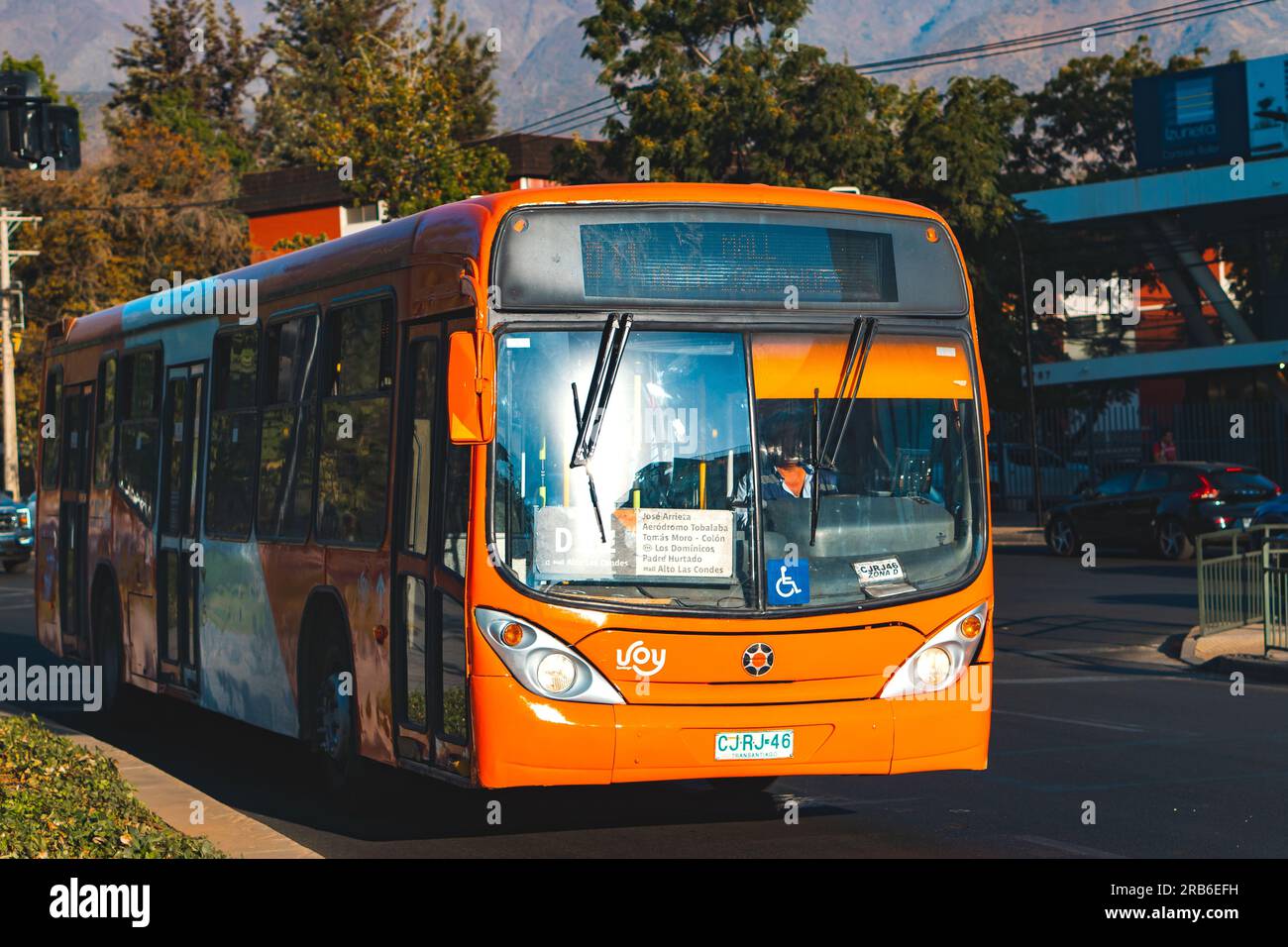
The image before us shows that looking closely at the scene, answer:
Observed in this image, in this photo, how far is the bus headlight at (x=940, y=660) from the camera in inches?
348

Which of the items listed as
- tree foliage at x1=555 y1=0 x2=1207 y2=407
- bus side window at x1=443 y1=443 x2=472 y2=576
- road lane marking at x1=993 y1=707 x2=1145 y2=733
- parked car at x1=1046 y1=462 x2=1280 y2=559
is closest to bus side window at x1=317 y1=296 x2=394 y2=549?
bus side window at x1=443 y1=443 x2=472 y2=576

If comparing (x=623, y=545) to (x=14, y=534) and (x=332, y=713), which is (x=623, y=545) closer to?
(x=332, y=713)

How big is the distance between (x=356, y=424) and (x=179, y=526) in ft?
11.1

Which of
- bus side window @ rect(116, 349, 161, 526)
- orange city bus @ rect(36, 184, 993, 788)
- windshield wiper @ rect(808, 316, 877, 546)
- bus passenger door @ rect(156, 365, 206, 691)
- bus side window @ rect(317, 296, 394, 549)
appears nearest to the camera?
orange city bus @ rect(36, 184, 993, 788)

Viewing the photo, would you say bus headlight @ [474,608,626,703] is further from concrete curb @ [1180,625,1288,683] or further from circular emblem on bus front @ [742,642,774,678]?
concrete curb @ [1180,625,1288,683]

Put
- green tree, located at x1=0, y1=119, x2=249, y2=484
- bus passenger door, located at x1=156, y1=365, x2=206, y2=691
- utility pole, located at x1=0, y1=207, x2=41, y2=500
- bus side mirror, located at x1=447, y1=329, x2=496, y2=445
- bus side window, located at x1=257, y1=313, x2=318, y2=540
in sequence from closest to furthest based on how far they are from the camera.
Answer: bus side mirror, located at x1=447, y1=329, x2=496, y2=445 < bus side window, located at x1=257, y1=313, x2=318, y2=540 < bus passenger door, located at x1=156, y1=365, x2=206, y2=691 < utility pole, located at x1=0, y1=207, x2=41, y2=500 < green tree, located at x1=0, y1=119, x2=249, y2=484

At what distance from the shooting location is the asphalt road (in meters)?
9.09

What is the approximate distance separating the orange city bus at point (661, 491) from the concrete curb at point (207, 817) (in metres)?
0.77

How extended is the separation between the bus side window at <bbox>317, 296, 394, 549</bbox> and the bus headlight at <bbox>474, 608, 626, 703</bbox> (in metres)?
1.33

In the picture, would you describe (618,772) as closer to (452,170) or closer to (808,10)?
(452,170)

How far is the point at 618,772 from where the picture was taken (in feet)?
27.8

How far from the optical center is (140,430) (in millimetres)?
13938

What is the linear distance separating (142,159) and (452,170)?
72.7 feet
